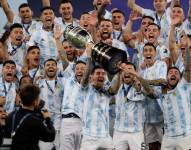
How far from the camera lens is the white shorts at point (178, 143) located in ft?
31.4

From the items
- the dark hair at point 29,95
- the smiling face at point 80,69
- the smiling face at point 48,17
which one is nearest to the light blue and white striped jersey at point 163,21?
the smiling face at point 48,17

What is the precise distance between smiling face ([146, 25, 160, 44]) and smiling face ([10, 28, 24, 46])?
226cm

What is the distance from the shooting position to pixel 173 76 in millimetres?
9656

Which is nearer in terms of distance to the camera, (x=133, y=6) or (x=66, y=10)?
(x=66, y=10)

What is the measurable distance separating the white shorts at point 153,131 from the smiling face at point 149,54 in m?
1.02

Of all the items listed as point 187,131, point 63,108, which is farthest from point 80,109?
point 187,131

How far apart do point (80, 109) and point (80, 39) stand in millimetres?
2169

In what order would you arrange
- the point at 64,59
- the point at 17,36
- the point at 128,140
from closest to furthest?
the point at 128,140 → the point at 64,59 → the point at 17,36

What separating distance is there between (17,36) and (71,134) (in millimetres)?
2169

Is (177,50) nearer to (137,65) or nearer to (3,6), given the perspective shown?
(137,65)

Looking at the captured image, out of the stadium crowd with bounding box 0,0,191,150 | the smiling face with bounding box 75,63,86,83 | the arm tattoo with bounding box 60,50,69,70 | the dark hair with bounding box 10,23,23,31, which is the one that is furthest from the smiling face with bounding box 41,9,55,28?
the smiling face with bounding box 75,63,86,83

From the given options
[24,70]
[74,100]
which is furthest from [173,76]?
[24,70]

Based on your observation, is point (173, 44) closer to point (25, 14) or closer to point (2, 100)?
point (2, 100)

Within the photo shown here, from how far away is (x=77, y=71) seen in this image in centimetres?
1030
